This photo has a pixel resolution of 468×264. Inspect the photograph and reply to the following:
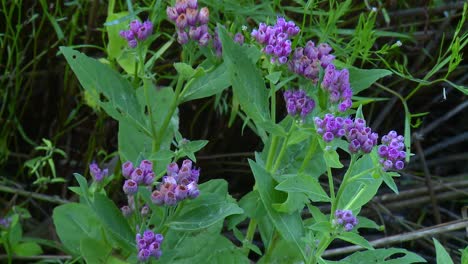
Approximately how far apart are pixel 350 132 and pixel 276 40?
20cm

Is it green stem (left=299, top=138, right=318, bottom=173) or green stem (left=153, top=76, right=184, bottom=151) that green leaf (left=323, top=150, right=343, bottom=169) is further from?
green stem (left=153, top=76, right=184, bottom=151)

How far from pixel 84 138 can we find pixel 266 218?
2.60 ft

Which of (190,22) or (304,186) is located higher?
(190,22)

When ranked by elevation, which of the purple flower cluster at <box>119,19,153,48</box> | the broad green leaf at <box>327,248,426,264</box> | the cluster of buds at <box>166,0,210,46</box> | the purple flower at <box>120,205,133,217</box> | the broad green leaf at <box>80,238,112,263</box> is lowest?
the broad green leaf at <box>80,238,112,263</box>

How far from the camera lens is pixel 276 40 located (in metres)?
1.04

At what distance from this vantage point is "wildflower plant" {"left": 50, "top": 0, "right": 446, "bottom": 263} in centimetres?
95

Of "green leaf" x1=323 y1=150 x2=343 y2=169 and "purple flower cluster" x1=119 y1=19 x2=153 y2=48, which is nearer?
"green leaf" x1=323 y1=150 x2=343 y2=169

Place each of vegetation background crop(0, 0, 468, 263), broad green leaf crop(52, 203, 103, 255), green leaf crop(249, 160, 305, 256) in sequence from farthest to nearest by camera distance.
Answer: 1. vegetation background crop(0, 0, 468, 263)
2. broad green leaf crop(52, 203, 103, 255)
3. green leaf crop(249, 160, 305, 256)

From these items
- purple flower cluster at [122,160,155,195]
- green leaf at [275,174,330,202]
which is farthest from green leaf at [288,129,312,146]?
purple flower cluster at [122,160,155,195]

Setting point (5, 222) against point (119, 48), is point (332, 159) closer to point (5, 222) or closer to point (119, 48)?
point (119, 48)

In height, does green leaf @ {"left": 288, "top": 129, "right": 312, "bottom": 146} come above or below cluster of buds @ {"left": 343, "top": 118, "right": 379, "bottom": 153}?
below

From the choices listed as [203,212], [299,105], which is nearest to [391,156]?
[299,105]

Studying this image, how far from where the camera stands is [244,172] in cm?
176

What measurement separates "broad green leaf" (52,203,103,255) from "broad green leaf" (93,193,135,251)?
14 cm
